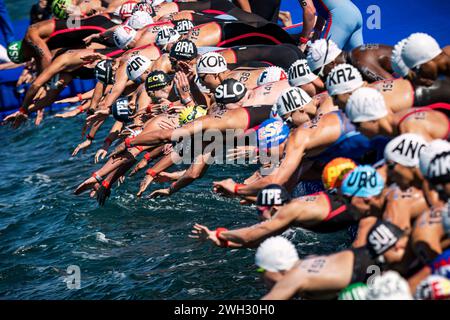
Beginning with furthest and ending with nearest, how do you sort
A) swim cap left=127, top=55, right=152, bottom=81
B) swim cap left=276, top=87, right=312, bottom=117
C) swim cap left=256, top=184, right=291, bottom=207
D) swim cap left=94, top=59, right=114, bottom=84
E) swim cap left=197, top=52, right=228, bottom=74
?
swim cap left=94, top=59, right=114, bottom=84 < swim cap left=127, top=55, right=152, bottom=81 < swim cap left=197, top=52, right=228, bottom=74 < swim cap left=276, top=87, right=312, bottom=117 < swim cap left=256, top=184, right=291, bottom=207

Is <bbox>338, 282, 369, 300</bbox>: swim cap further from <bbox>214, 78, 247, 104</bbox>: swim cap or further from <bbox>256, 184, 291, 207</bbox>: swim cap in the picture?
<bbox>214, 78, 247, 104</bbox>: swim cap

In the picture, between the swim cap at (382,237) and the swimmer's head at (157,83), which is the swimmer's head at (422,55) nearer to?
the swim cap at (382,237)

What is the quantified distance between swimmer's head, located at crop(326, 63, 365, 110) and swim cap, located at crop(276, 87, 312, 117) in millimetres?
629

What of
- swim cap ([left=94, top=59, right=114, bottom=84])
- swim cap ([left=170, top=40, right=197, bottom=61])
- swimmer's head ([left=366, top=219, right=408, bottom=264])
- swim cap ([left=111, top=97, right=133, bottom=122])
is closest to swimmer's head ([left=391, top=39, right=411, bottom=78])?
swimmer's head ([left=366, top=219, right=408, bottom=264])

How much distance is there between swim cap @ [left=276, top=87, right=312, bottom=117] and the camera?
972 centimetres

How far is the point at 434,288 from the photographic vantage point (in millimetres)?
6262

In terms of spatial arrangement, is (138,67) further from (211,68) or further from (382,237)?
(382,237)

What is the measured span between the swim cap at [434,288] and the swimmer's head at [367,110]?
2.30 meters

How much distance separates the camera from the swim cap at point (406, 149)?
7.52 meters

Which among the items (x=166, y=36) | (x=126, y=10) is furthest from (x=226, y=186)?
(x=126, y=10)

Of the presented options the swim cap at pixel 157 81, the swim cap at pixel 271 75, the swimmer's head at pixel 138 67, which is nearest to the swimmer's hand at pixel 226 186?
the swim cap at pixel 271 75

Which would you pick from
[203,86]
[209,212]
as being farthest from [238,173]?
[203,86]

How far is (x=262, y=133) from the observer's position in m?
9.55
